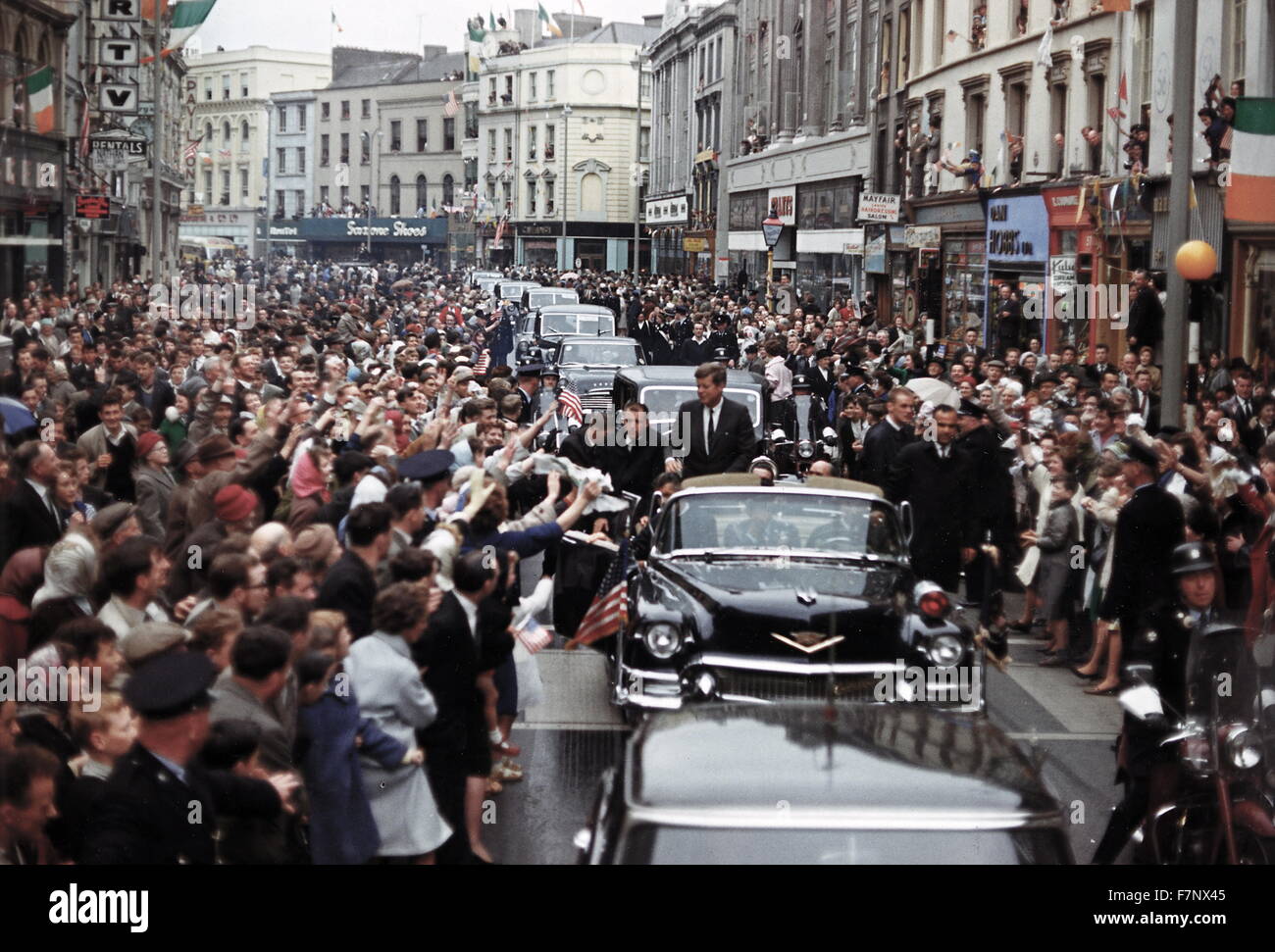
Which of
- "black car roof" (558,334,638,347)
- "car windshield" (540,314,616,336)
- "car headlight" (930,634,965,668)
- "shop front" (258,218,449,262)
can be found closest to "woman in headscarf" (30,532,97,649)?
"car headlight" (930,634,965,668)

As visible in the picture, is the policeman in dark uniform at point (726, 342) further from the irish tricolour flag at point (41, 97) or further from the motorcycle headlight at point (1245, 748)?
the motorcycle headlight at point (1245, 748)

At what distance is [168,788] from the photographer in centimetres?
505

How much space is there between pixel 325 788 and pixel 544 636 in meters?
2.67

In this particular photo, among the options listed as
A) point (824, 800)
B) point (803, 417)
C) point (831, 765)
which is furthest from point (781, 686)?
point (803, 417)

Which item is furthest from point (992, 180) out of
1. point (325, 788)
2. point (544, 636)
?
point (325, 788)

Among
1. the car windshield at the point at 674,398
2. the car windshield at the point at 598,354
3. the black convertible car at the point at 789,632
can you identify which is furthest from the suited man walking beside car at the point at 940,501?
the car windshield at the point at 598,354

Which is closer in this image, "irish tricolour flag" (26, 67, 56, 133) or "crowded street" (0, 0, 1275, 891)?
"crowded street" (0, 0, 1275, 891)

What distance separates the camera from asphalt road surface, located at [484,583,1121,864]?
8250mm

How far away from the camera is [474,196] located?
10200 centimetres

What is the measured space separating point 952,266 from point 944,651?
3022cm

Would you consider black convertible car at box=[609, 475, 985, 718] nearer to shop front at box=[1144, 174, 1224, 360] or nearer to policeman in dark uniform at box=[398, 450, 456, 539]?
policeman in dark uniform at box=[398, 450, 456, 539]

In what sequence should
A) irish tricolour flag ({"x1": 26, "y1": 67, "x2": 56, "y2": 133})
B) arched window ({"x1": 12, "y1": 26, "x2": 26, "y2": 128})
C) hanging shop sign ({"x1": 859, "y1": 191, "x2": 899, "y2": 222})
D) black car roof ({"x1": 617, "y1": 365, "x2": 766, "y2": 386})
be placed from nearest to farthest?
black car roof ({"x1": 617, "y1": 365, "x2": 766, "y2": 386}), irish tricolour flag ({"x1": 26, "y1": 67, "x2": 56, "y2": 133}), arched window ({"x1": 12, "y1": 26, "x2": 26, "y2": 128}), hanging shop sign ({"x1": 859, "y1": 191, "x2": 899, "y2": 222})

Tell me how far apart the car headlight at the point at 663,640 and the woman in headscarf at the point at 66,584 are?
2.94m

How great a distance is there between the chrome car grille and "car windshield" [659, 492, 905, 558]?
131cm
